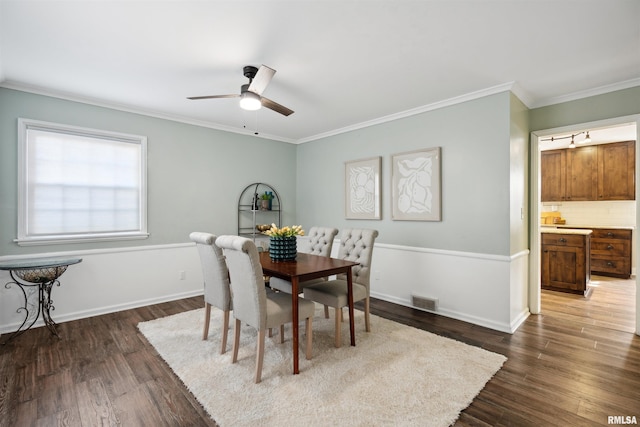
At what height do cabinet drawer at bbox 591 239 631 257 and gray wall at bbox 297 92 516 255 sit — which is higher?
gray wall at bbox 297 92 516 255

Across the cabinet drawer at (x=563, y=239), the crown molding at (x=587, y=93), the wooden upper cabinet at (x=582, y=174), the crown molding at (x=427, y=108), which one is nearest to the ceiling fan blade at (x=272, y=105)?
the crown molding at (x=427, y=108)

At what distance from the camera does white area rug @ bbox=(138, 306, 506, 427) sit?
75.0 inches

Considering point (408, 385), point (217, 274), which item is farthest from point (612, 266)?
point (217, 274)

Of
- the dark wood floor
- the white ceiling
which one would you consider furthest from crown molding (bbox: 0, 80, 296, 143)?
the dark wood floor

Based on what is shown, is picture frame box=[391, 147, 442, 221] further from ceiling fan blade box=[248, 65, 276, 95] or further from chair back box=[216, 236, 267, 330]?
chair back box=[216, 236, 267, 330]

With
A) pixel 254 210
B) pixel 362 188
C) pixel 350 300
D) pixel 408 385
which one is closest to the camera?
pixel 408 385

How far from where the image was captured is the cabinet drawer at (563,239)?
4516 mm

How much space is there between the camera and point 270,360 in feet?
8.48

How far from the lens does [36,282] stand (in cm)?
299

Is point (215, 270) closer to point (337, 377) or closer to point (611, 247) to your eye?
point (337, 377)

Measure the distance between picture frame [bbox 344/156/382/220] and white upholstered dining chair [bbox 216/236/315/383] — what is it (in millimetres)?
2262

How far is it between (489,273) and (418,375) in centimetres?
160

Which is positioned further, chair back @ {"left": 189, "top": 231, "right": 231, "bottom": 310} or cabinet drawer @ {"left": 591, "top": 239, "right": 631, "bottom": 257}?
cabinet drawer @ {"left": 591, "top": 239, "right": 631, "bottom": 257}

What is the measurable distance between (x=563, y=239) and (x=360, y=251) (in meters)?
3.55
